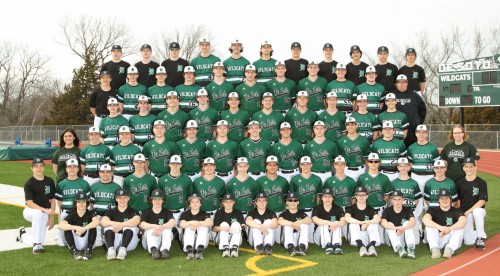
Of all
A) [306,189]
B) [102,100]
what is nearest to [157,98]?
[102,100]

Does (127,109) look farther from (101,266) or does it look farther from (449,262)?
(449,262)

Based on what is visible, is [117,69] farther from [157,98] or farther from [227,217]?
[227,217]

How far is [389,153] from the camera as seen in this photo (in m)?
9.89

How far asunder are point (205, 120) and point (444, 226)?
505 cm

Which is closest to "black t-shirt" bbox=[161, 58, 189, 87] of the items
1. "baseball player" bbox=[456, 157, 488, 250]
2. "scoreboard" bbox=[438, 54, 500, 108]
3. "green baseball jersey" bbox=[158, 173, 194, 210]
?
"green baseball jersey" bbox=[158, 173, 194, 210]

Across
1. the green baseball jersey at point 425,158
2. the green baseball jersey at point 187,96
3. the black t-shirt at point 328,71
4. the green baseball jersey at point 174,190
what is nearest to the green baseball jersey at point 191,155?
the green baseball jersey at point 174,190

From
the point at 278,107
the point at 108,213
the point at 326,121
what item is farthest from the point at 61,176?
the point at 326,121

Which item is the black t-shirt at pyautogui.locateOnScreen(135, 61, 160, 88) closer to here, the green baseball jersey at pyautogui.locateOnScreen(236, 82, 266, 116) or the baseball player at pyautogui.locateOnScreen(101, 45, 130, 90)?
the baseball player at pyautogui.locateOnScreen(101, 45, 130, 90)

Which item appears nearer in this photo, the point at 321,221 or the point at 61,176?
the point at 321,221

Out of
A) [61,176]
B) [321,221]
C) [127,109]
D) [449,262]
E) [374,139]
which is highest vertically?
[127,109]

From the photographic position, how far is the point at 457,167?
10.0 metres

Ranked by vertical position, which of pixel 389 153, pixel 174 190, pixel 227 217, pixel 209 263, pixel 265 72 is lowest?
pixel 209 263

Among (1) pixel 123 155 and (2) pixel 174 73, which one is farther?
(2) pixel 174 73

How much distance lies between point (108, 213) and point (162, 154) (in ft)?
5.03
